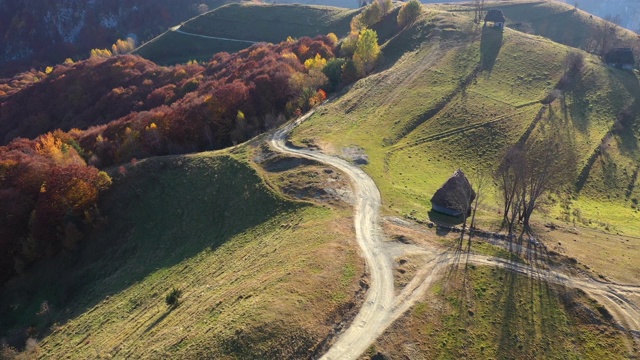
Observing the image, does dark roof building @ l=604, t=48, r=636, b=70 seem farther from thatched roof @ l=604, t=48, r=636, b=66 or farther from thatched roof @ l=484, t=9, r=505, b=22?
thatched roof @ l=484, t=9, r=505, b=22

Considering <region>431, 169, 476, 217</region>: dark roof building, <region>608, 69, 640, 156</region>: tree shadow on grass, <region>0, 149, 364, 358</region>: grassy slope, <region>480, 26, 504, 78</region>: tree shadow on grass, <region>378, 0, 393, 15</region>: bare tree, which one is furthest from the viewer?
<region>378, 0, 393, 15</region>: bare tree

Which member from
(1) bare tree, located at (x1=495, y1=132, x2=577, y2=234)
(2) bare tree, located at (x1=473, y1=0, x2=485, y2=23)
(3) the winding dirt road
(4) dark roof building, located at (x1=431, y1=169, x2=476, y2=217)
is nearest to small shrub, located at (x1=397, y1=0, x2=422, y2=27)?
(2) bare tree, located at (x1=473, y1=0, x2=485, y2=23)

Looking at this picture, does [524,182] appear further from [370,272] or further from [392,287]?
[370,272]

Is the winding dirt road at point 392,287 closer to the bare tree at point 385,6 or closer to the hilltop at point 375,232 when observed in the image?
the hilltop at point 375,232

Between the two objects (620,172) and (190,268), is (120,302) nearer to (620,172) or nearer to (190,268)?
(190,268)

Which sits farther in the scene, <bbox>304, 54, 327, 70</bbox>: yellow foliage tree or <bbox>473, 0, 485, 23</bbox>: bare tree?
<bbox>473, 0, 485, 23</bbox>: bare tree

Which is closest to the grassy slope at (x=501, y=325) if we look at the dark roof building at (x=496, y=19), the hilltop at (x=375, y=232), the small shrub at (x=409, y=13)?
the hilltop at (x=375, y=232)
